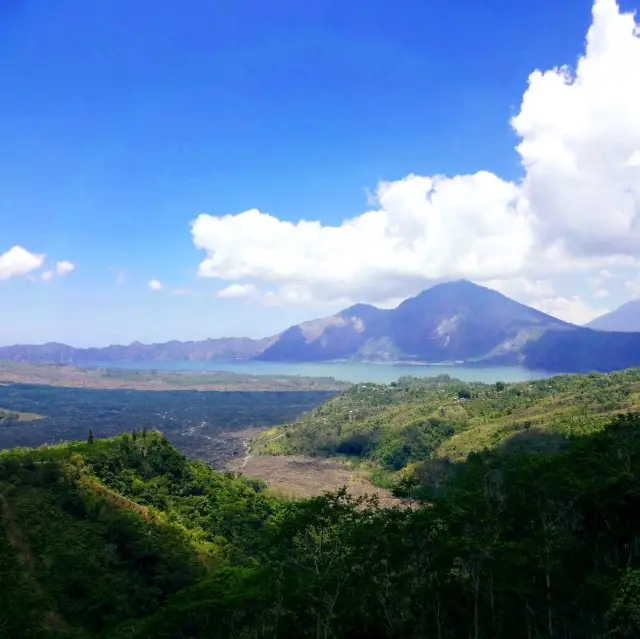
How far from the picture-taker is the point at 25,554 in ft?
119

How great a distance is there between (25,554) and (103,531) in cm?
725

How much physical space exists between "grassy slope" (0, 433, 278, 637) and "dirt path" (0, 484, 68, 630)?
3.9 inches

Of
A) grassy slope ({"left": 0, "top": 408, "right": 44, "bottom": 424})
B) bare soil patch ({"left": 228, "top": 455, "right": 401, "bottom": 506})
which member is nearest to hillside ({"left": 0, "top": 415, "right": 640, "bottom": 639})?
bare soil patch ({"left": 228, "top": 455, "right": 401, "bottom": 506})

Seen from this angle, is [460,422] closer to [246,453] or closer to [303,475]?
[303,475]

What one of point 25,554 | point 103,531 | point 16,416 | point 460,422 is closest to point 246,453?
point 460,422

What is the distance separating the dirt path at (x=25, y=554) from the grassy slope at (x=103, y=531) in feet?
0.33

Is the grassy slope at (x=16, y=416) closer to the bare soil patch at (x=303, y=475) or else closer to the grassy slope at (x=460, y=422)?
the grassy slope at (x=460, y=422)

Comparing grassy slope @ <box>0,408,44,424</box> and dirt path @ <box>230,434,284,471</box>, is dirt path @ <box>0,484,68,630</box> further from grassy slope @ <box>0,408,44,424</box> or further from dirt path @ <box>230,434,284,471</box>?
grassy slope @ <box>0,408,44,424</box>

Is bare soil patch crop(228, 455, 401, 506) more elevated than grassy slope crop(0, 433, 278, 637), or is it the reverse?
grassy slope crop(0, 433, 278, 637)

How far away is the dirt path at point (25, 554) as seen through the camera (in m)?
31.5

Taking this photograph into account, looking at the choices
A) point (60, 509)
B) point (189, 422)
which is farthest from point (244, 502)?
point (189, 422)

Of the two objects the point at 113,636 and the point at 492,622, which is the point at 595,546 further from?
the point at 113,636

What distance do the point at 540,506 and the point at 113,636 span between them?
17945 mm

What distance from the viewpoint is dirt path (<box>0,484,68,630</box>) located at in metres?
31.5
